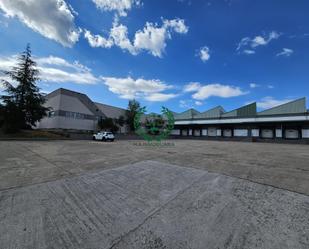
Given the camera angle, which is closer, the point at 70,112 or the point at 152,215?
Answer: the point at 152,215

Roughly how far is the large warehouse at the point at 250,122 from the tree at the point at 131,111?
39.2 feet

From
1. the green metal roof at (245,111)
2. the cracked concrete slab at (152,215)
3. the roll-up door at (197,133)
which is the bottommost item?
the cracked concrete slab at (152,215)

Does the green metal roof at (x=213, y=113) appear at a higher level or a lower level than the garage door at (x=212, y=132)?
higher

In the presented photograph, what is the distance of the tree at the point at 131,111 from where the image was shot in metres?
42.0

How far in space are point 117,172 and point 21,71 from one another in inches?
1054

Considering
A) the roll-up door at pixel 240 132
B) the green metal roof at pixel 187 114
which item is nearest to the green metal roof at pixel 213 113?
the green metal roof at pixel 187 114

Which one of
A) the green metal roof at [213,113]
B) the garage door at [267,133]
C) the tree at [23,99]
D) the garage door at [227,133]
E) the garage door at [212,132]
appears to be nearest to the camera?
the tree at [23,99]

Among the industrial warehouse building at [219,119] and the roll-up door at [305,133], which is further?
the industrial warehouse building at [219,119]

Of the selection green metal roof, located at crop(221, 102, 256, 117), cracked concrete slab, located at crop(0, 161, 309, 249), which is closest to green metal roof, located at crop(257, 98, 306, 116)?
green metal roof, located at crop(221, 102, 256, 117)

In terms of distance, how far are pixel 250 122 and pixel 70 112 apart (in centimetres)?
3527

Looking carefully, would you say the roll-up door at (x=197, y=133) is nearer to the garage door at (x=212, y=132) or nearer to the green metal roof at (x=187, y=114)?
the garage door at (x=212, y=132)

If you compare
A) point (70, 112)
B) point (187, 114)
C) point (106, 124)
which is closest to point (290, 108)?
point (187, 114)

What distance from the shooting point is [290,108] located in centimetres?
2694

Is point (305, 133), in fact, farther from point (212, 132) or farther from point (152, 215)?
point (152, 215)
